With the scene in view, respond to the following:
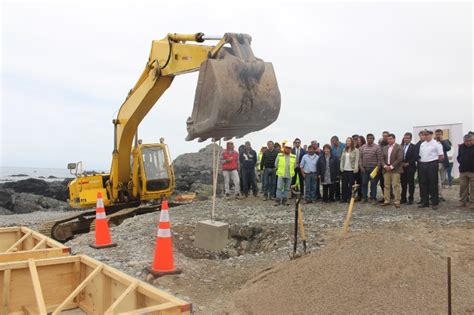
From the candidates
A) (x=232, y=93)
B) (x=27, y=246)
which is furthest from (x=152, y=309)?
(x=27, y=246)

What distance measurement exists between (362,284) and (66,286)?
10.6 feet

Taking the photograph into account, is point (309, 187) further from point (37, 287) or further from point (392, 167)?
point (37, 287)

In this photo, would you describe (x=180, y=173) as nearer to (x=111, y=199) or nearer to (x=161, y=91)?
(x=111, y=199)

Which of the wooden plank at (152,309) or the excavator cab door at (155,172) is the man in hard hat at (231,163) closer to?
the excavator cab door at (155,172)

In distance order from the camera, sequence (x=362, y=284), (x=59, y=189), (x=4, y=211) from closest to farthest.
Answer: (x=362, y=284)
(x=4, y=211)
(x=59, y=189)

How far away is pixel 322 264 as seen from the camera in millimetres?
5727

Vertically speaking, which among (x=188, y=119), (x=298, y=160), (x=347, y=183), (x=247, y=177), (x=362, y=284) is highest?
(x=188, y=119)

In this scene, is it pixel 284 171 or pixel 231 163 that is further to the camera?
pixel 231 163

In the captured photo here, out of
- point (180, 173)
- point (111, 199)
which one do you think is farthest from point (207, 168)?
point (111, 199)

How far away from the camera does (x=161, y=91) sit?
1013 cm

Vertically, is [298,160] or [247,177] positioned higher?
[298,160]

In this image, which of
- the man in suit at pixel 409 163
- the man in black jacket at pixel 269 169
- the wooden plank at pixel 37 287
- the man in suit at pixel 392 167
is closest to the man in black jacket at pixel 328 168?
the man in suit at pixel 392 167

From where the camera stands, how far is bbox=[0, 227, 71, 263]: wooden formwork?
17.2 feet

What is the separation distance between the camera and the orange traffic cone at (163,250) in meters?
6.63
